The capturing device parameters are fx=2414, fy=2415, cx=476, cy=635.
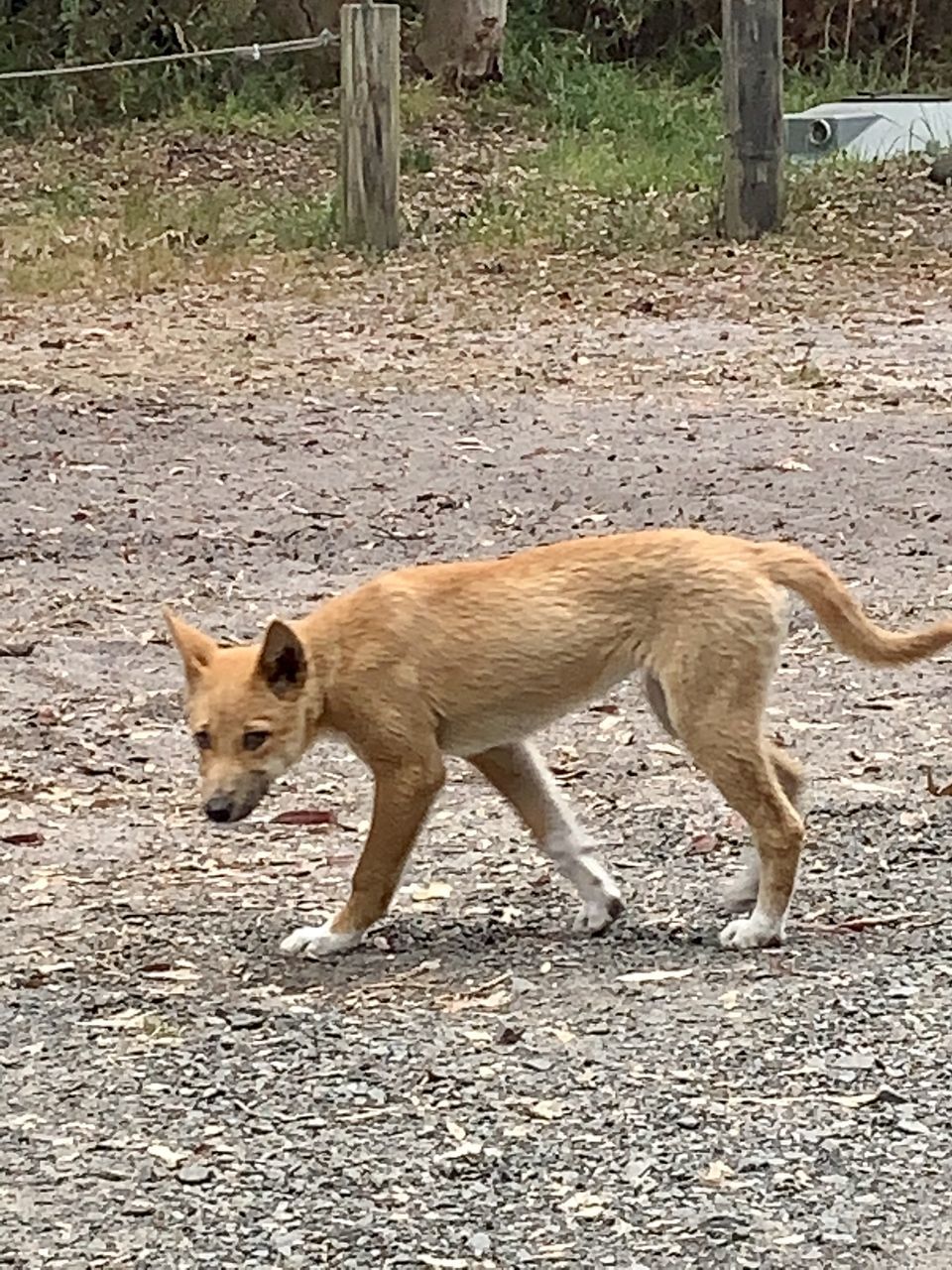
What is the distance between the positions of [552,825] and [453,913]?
29cm

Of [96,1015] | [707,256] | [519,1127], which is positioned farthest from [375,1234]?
[707,256]

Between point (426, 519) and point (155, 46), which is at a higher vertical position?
point (155, 46)

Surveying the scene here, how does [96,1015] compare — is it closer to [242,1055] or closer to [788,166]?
[242,1055]

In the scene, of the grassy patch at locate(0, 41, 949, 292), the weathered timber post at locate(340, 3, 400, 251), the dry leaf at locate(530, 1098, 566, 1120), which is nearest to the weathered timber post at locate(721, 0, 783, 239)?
the grassy patch at locate(0, 41, 949, 292)

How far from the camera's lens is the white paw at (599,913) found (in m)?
4.91

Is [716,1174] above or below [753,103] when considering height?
below

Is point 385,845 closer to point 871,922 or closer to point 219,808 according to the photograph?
point 219,808

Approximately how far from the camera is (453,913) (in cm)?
511

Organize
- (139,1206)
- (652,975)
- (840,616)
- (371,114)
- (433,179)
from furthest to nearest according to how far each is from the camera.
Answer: (433,179) < (371,114) < (840,616) < (652,975) < (139,1206)

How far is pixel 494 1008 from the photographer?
4.45 m

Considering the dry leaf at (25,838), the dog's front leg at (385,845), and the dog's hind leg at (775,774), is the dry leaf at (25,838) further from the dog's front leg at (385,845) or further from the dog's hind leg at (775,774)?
the dog's hind leg at (775,774)

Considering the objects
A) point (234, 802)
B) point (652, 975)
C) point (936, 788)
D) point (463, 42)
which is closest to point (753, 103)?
point (463, 42)

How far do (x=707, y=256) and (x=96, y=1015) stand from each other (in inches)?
389

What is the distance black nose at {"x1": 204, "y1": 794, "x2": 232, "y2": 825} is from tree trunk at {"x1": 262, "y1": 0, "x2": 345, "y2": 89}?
15.8m
